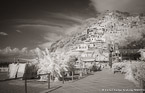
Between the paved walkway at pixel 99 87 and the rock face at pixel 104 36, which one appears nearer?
the paved walkway at pixel 99 87

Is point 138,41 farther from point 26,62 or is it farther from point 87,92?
point 26,62

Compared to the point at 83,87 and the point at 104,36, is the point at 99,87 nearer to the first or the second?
the point at 83,87

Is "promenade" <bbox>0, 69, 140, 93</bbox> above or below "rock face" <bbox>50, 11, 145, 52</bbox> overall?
below

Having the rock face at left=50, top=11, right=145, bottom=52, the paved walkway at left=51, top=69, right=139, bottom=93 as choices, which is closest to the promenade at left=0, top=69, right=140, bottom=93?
the paved walkway at left=51, top=69, right=139, bottom=93

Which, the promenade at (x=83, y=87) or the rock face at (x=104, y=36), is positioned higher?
the rock face at (x=104, y=36)

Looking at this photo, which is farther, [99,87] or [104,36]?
[104,36]

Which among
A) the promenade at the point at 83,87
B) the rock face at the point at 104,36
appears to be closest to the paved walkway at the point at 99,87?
the promenade at the point at 83,87

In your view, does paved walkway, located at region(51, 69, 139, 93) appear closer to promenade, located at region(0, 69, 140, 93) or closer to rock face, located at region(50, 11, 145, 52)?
promenade, located at region(0, 69, 140, 93)

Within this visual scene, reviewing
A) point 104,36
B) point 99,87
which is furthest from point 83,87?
point 104,36

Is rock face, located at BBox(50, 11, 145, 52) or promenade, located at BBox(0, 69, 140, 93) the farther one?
rock face, located at BBox(50, 11, 145, 52)

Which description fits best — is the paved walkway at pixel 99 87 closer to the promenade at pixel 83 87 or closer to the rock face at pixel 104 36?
the promenade at pixel 83 87

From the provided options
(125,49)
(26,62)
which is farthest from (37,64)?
(125,49)

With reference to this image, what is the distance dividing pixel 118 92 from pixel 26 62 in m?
7.85

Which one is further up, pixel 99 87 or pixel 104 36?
pixel 104 36
